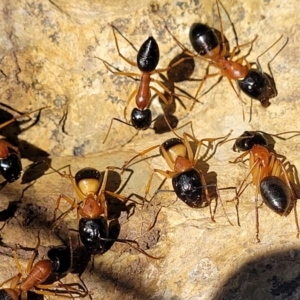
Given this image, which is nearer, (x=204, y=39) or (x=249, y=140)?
(x=249, y=140)

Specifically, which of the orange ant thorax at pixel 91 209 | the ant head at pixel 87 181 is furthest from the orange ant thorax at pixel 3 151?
the orange ant thorax at pixel 91 209

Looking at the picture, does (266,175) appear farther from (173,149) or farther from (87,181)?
(87,181)

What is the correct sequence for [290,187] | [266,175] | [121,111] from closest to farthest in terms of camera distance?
[290,187] → [266,175] → [121,111]

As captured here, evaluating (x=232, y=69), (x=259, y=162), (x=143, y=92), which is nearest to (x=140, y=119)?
(x=143, y=92)

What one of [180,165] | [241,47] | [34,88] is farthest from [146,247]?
[241,47]

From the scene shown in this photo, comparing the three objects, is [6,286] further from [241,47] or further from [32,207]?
[241,47]

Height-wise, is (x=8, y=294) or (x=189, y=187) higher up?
(x=189, y=187)

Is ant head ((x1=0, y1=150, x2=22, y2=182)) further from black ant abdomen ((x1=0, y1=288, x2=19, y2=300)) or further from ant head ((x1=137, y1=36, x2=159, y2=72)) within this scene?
ant head ((x1=137, y1=36, x2=159, y2=72))

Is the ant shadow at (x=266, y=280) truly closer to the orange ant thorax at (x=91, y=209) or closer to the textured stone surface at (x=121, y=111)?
the textured stone surface at (x=121, y=111)
